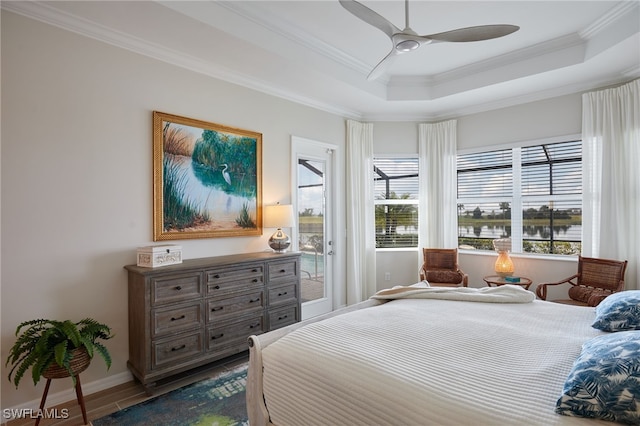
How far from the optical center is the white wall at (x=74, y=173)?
7.87 ft

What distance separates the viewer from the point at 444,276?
15.0ft

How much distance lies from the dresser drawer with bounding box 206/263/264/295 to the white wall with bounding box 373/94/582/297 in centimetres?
242

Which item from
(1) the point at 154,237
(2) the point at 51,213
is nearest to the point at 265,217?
(1) the point at 154,237

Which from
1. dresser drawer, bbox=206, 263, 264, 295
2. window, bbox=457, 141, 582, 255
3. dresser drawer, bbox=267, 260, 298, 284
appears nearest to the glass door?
dresser drawer, bbox=267, 260, 298, 284

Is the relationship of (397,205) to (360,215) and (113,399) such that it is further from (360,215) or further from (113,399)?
(113,399)

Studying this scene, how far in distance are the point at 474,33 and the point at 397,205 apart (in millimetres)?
3165

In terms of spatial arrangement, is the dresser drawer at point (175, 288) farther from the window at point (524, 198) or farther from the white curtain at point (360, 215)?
the window at point (524, 198)

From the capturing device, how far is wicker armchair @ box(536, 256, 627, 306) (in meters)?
3.46

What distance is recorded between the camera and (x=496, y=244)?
4.32m

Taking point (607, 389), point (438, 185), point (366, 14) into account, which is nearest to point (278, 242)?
point (366, 14)

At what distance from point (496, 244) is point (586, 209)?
1015mm

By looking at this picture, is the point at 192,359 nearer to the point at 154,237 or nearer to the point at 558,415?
the point at 154,237

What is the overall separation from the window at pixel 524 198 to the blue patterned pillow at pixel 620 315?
2552mm

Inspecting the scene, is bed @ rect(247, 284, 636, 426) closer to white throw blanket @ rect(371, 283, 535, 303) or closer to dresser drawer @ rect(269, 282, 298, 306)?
white throw blanket @ rect(371, 283, 535, 303)
